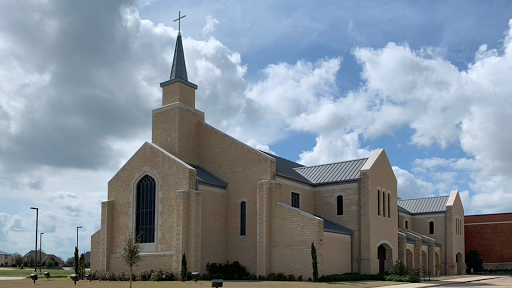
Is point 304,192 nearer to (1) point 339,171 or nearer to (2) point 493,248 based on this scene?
(1) point 339,171

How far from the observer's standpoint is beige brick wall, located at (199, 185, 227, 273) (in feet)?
128

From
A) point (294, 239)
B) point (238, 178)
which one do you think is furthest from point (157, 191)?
point (294, 239)

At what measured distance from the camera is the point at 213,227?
40.0 m

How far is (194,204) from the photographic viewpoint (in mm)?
37469

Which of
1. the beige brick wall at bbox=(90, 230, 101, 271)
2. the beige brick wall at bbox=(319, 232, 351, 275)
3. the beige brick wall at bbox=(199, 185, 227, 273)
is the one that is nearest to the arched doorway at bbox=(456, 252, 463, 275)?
the beige brick wall at bbox=(319, 232, 351, 275)

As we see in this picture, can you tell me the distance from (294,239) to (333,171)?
35.9ft

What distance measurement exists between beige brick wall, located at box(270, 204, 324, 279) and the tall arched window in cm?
959

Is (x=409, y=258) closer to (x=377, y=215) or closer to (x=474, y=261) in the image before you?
(x=377, y=215)

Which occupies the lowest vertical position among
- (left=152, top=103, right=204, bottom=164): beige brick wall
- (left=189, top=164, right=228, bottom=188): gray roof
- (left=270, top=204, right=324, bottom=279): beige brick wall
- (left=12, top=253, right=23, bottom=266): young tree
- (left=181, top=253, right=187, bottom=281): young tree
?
(left=12, top=253, right=23, bottom=266): young tree

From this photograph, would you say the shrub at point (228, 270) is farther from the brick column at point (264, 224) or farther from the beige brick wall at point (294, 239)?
the beige brick wall at point (294, 239)

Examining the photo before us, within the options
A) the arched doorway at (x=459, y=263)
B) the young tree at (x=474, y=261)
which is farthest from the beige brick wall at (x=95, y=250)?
the young tree at (x=474, y=261)

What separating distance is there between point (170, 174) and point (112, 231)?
26.0 feet

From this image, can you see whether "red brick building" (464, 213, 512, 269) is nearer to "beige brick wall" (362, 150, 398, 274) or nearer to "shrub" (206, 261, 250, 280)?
"beige brick wall" (362, 150, 398, 274)

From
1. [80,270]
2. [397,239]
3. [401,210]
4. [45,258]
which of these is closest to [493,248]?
[401,210]
